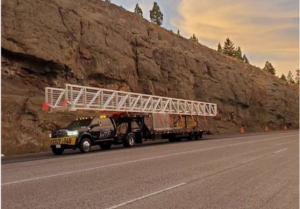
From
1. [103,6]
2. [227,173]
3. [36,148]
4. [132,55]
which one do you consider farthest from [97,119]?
[103,6]

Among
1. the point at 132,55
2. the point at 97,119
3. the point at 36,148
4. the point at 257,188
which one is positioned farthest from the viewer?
the point at 132,55

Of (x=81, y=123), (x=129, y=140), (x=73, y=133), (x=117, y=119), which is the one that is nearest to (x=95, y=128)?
(x=81, y=123)

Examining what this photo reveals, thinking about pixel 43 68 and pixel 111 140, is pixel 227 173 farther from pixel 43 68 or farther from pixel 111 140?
pixel 43 68

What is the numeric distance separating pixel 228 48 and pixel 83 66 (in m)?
85.7

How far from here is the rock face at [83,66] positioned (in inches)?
963

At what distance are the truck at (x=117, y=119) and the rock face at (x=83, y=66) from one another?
4375 mm

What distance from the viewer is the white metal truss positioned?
19.1 metres

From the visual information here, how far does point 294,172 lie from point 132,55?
1223 inches

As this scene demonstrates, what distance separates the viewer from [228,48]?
11075cm

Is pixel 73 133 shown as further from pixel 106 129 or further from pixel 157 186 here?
pixel 157 186

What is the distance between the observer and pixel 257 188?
799 cm

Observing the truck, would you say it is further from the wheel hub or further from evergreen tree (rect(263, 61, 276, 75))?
evergreen tree (rect(263, 61, 276, 75))

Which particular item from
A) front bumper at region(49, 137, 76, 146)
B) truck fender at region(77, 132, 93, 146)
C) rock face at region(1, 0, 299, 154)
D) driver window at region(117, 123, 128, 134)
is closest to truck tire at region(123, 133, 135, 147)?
driver window at region(117, 123, 128, 134)

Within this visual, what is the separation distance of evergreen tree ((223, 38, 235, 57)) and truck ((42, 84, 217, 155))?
8141 centimetres
